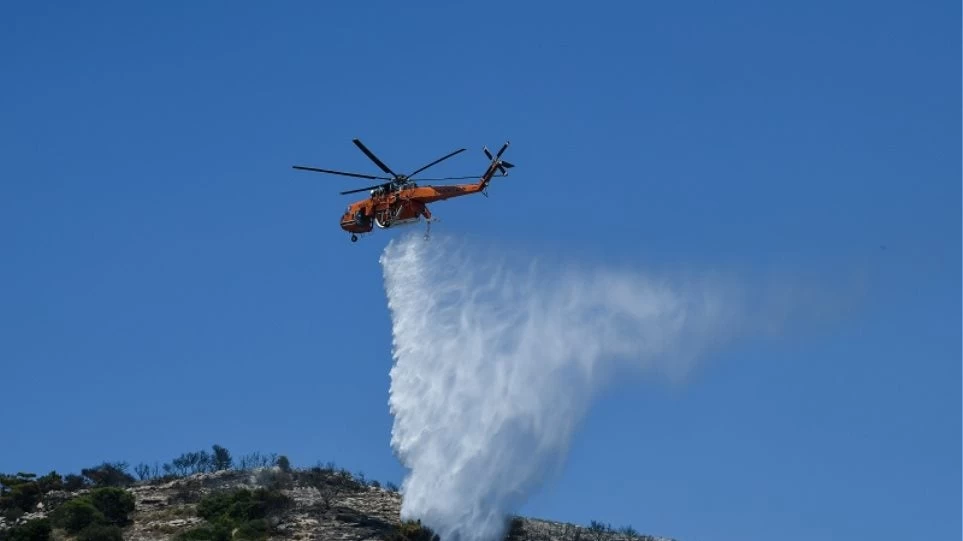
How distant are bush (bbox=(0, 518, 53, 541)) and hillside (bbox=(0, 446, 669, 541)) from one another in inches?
1.9

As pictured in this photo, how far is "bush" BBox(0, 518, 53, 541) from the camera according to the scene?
79812mm

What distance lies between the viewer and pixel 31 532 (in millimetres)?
80125

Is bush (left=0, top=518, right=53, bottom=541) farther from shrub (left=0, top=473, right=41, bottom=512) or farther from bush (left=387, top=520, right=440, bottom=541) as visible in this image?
bush (left=387, top=520, right=440, bottom=541)

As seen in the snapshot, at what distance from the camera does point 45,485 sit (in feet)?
299

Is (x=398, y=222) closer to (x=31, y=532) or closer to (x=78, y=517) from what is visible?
(x=78, y=517)

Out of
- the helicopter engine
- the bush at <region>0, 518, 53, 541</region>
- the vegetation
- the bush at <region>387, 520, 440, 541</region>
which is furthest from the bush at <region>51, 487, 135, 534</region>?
the helicopter engine

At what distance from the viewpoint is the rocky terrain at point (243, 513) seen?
78.6 meters

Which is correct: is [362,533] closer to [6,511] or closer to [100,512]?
[100,512]

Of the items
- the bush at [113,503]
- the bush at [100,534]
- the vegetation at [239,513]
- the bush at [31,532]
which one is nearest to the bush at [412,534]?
→ the vegetation at [239,513]

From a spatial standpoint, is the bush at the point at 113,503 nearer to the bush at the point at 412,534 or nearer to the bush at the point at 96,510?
the bush at the point at 96,510

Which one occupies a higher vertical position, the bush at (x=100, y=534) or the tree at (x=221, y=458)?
the tree at (x=221, y=458)

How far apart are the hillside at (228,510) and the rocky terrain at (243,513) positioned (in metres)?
0.05

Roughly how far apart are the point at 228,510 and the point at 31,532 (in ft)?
31.2

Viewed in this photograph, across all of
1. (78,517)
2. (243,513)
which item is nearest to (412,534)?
(243,513)
